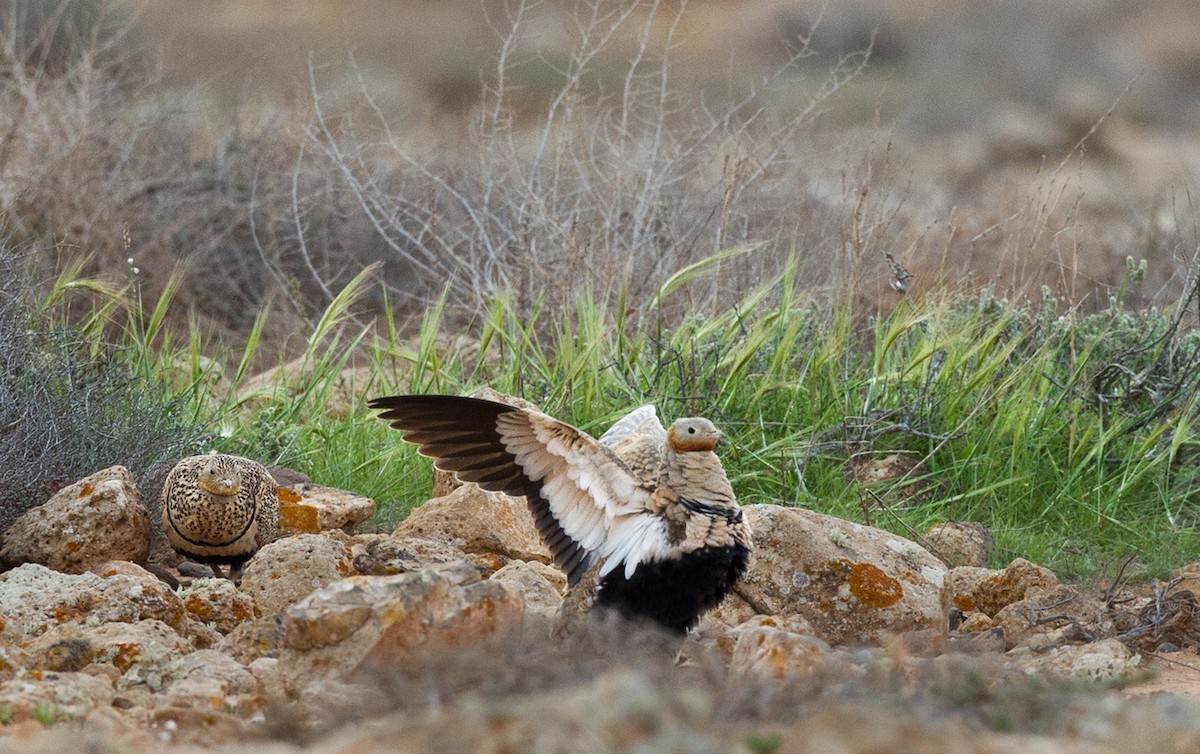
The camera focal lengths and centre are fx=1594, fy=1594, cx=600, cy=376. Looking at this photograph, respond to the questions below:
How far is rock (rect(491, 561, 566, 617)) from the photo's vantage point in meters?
5.00

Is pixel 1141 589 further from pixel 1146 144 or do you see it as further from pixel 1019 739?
pixel 1146 144

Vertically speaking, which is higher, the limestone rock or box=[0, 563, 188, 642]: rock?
box=[0, 563, 188, 642]: rock

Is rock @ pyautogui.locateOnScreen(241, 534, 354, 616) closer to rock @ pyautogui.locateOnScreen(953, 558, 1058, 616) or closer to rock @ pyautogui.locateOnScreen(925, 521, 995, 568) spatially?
rock @ pyautogui.locateOnScreen(953, 558, 1058, 616)

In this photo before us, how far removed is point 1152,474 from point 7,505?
15.8ft

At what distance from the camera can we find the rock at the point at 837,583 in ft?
17.3

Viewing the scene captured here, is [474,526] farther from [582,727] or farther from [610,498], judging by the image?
[582,727]

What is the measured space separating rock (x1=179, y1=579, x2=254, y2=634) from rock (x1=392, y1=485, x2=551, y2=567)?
1.03 meters

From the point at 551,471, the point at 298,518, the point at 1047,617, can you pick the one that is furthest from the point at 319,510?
the point at 1047,617

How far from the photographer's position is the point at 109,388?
6617mm

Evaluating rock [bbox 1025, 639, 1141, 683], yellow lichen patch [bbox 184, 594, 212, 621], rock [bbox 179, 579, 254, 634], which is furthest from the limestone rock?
yellow lichen patch [bbox 184, 594, 212, 621]

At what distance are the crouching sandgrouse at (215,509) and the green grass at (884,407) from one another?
3.71 ft

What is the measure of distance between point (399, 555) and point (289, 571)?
21.5 inches

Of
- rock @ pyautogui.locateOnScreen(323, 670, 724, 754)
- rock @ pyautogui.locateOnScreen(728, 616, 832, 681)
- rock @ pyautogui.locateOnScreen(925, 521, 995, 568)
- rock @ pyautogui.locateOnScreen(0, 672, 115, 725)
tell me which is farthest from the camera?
rock @ pyautogui.locateOnScreen(925, 521, 995, 568)

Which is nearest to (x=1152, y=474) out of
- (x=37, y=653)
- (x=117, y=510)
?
(x=117, y=510)
